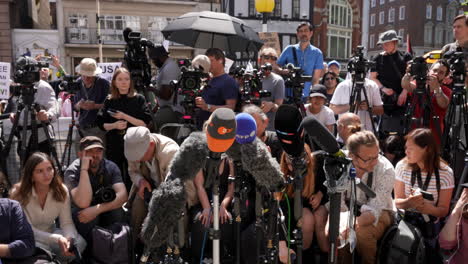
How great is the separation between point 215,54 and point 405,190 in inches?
92.5

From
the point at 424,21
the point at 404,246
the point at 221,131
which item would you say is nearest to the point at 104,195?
the point at 221,131

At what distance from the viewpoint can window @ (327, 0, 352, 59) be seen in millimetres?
33812

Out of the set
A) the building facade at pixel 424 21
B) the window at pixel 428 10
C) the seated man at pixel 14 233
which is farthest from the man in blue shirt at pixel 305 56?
the window at pixel 428 10

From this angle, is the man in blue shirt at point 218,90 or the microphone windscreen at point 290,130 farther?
the man in blue shirt at point 218,90

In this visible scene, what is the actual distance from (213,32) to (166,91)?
141cm

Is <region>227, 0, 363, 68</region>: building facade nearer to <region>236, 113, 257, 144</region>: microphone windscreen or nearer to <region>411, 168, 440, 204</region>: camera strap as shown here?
<region>411, 168, 440, 204</region>: camera strap

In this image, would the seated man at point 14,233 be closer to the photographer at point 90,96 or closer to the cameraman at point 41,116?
the cameraman at point 41,116

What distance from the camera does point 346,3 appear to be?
114ft

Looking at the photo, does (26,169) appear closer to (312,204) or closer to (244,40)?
(312,204)

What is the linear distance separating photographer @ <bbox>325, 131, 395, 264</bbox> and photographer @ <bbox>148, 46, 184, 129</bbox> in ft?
7.37

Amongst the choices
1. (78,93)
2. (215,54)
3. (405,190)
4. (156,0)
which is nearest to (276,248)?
(405,190)

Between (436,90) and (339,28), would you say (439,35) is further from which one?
(436,90)

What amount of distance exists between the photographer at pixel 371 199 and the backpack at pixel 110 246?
1550 mm

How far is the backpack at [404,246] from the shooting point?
9.24ft
